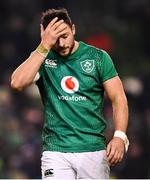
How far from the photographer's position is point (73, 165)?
6680 mm

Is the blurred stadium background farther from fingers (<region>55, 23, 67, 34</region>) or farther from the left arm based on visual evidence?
fingers (<region>55, 23, 67, 34</region>)

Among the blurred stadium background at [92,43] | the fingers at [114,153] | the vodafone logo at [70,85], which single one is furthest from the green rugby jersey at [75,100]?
the blurred stadium background at [92,43]

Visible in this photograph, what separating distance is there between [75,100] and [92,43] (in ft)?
29.1

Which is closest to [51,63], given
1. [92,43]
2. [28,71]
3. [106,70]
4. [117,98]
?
[28,71]

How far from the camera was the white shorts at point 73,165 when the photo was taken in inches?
261

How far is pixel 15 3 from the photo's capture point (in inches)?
698

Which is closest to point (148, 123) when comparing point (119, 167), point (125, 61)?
point (119, 167)

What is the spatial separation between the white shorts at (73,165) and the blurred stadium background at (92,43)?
17.7ft

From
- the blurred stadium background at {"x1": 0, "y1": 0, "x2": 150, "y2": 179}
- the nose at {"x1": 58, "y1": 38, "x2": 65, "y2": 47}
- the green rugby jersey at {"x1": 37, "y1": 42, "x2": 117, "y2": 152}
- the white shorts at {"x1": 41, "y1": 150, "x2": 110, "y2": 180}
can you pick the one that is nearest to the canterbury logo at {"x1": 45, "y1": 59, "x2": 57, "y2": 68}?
the green rugby jersey at {"x1": 37, "y1": 42, "x2": 117, "y2": 152}

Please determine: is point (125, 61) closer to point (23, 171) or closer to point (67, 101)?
point (23, 171)

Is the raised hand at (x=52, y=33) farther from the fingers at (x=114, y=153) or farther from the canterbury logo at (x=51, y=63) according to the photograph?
the fingers at (x=114, y=153)

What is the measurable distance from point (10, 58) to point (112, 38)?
2044 mm

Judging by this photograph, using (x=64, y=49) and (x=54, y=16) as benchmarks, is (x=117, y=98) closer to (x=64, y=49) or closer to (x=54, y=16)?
(x=64, y=49)

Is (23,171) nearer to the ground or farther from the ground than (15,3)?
nearer to the ground
